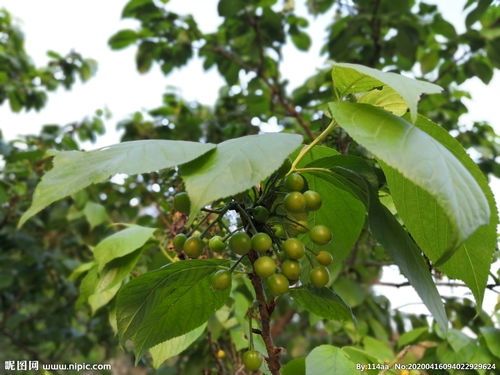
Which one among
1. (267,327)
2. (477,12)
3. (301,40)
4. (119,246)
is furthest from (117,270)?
(301,40)

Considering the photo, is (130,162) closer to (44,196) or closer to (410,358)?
(44,196)

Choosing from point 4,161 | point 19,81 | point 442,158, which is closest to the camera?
point 442,158

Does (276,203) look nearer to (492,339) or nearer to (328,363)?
(328,363)

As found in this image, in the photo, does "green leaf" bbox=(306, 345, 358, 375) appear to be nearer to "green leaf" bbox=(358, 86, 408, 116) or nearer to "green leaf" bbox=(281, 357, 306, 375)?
"green leaf" bbox=(281, 357, 306, 375)

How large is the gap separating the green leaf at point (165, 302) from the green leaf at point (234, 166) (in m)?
0.17

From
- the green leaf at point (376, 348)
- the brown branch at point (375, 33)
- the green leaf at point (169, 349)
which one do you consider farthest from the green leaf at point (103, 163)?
the brown branch at point (375, 33)

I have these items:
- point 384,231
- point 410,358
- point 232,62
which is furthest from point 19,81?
point 384,231

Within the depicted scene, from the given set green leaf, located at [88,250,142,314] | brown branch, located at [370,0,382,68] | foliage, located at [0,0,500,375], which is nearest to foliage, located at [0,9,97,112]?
foliage, located at [0,0,500,375]

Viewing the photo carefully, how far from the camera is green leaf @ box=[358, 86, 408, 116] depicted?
581 millimetres

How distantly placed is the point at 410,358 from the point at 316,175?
2.22 ft

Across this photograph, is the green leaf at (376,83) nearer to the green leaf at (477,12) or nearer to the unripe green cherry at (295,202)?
the unripe green cherry at (295,202)

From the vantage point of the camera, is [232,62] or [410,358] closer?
[410,358]

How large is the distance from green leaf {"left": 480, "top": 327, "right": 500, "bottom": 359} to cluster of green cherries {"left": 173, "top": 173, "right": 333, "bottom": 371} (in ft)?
1.64

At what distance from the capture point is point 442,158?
1.45 ft
